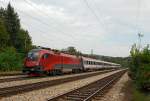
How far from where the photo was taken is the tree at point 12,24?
90825 mm

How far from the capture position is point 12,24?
94312mm

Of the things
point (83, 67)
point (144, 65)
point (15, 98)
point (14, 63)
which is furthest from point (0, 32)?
point (15, 98)

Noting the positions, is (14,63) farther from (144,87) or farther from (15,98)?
(15,98)

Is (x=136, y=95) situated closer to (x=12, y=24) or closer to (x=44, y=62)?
(x=44, y=62)

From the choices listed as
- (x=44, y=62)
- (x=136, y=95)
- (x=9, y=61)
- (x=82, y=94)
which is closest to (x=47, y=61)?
(x=44, y=62)

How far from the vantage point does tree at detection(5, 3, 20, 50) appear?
90825 mm

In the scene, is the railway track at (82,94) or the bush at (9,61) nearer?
the railway track at (82,94)

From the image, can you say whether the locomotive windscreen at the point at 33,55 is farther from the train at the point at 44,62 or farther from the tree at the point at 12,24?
the tree at the point at 12,24

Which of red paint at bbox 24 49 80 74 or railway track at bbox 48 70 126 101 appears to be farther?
red paint at bbox 24 49 80 74

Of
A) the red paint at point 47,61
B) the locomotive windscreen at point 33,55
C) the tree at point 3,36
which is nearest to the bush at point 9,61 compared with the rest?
the red paint at point 47,61

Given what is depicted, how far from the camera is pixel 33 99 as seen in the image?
15.7 meters

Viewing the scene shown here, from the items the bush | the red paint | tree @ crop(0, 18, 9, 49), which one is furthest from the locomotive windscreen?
tree @ crop(0, 18, 9, 49)

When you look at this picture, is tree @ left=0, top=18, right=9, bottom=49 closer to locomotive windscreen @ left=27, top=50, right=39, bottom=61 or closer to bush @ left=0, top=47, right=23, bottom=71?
bush @ left=0, top=47, right=23, bottom=71

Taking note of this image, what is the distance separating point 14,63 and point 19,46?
44.8 meters
